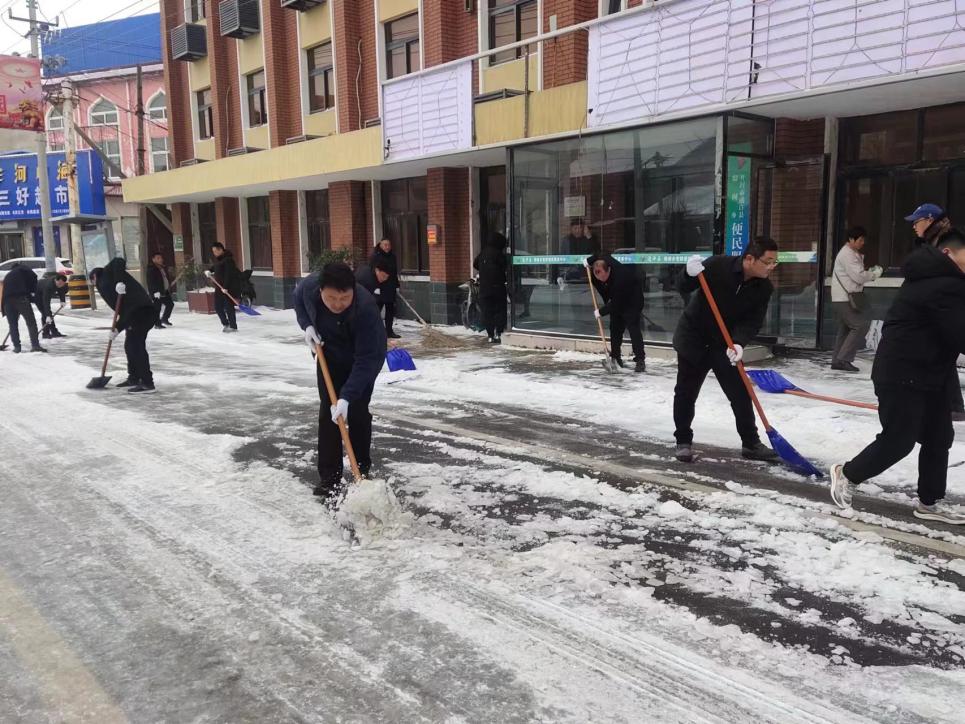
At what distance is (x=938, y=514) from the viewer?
443cm

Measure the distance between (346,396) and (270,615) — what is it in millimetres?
1625

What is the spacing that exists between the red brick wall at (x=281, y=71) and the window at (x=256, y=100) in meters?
1.09

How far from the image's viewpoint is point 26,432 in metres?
6.98

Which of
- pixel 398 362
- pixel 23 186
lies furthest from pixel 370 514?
pixel 23 186

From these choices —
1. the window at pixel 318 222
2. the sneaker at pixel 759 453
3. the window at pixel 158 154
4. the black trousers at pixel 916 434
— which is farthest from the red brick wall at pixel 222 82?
the black trousers at pixel 916 434

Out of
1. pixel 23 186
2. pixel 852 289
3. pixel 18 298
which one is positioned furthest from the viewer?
pixel 23 186

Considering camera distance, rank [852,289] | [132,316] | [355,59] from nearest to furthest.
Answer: [852,289]
[132,316]
[355,59]

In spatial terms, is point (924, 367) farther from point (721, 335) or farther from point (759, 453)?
point (759, 453)

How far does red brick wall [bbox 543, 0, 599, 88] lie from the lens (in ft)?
40.4

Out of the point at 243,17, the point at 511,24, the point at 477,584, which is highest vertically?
the point at 243,17

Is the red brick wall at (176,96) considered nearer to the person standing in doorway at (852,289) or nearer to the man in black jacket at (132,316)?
the man in black jacket at (132,316)

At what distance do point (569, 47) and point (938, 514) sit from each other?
9954 mm

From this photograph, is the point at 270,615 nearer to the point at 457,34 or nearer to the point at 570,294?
the point at 570,294

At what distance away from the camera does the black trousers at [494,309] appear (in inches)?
506
